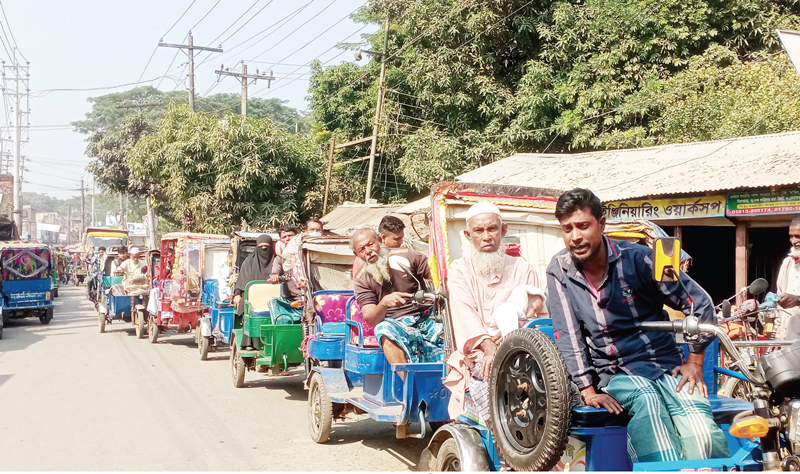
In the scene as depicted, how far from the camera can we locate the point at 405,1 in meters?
25.5

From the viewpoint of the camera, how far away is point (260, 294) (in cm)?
999

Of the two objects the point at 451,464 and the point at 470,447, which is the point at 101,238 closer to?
the point at 451,464

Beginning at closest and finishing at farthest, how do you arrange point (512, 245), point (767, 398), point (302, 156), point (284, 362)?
1. point (767, 398)
2. point (512, 245)
3. point (284, 362)
4. point (302, 156)

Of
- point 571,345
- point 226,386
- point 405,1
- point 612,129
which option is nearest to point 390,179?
point 405,1

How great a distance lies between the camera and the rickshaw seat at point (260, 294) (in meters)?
9.88

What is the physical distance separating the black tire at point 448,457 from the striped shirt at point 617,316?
1061mm

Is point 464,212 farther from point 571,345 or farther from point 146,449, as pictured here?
point 146,449

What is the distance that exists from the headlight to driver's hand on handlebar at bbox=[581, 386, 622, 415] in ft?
2.36

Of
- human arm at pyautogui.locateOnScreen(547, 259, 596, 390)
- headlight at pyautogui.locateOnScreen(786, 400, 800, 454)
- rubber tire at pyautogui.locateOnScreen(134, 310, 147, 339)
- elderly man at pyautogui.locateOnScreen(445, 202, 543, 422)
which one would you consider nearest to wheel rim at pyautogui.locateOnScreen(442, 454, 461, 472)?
elderly man at pyautogui.locateOnScreen(445, 202, 543, 422)

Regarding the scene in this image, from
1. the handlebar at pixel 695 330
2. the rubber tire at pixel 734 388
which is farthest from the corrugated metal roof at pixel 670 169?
the handlebar at pixel 695 330

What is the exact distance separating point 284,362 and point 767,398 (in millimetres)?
6493

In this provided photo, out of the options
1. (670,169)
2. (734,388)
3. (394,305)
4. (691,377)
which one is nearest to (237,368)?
(394,305)

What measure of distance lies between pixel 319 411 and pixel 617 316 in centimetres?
417

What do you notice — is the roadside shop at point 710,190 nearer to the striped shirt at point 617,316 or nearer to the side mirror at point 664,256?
the striped shirt at point 617,316
